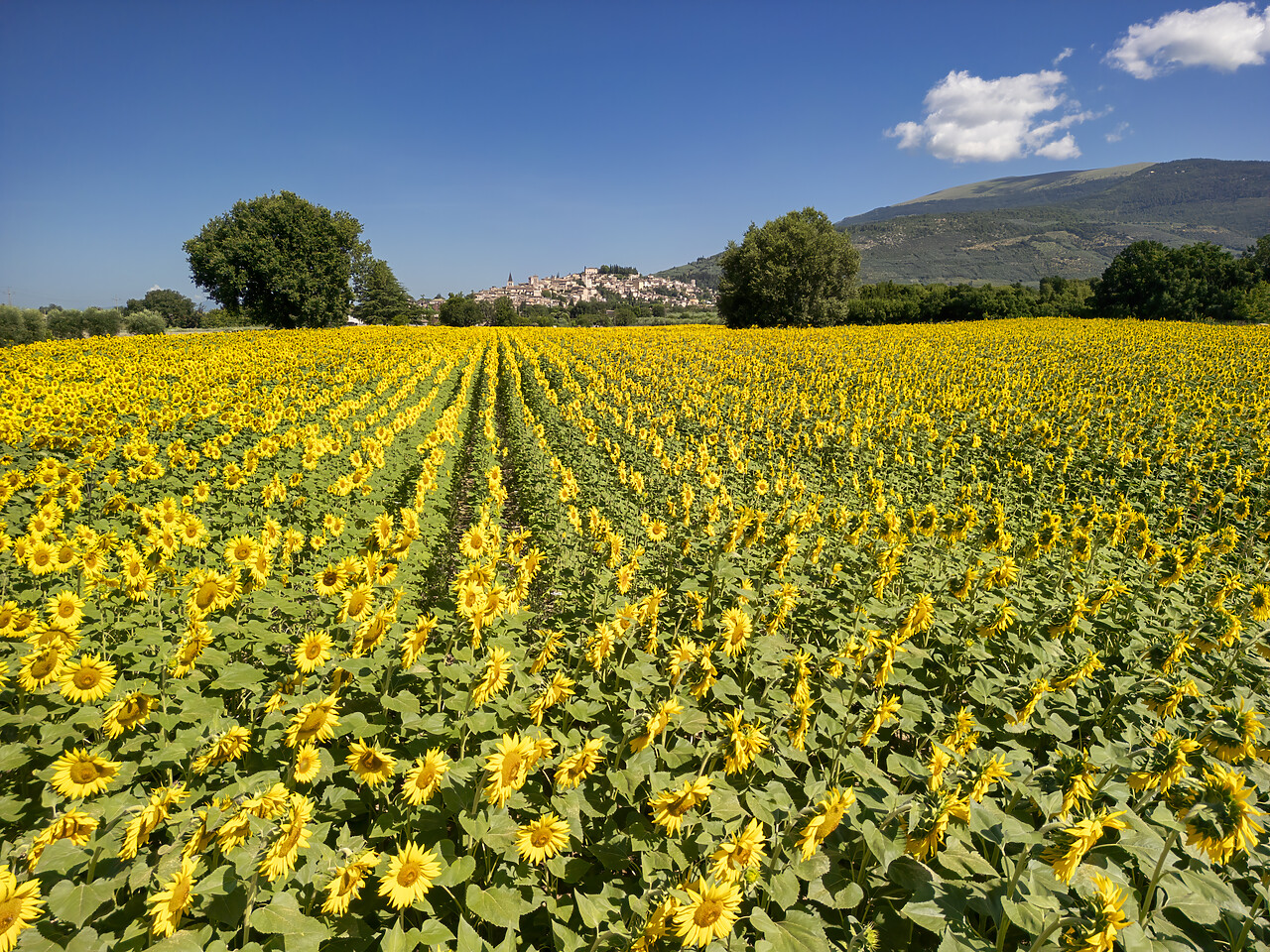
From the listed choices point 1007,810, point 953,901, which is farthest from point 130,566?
point 1007,810

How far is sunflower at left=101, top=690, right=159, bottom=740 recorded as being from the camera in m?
2.48

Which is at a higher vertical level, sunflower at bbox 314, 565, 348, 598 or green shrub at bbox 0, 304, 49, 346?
green shrub at bbox 0, 304, 49, 346

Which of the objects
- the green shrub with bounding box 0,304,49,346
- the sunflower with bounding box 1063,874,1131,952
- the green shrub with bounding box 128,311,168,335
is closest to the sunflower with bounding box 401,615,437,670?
the sunflower with bounding box 1063,874,1131,952

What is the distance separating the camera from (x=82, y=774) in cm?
235

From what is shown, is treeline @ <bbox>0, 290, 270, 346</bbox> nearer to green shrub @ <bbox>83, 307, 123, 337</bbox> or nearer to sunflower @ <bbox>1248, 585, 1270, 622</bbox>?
green shrub @ <bbox>83, 307, 123, 337</bbox>

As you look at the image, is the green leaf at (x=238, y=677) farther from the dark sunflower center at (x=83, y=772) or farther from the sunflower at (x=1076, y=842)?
the sunflower at (x=1076, y=842)

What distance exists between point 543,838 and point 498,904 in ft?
1.04

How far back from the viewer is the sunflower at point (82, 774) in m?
2.30

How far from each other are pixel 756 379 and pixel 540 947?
19352 mm

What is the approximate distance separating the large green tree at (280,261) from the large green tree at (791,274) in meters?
42.0

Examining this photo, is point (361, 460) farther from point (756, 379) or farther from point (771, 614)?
point (756, 379)

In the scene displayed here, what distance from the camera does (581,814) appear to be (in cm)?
304

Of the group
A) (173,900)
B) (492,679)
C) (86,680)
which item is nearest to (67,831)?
(173,900)

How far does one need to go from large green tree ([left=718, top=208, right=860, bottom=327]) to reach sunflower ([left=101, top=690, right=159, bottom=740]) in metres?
52.2
